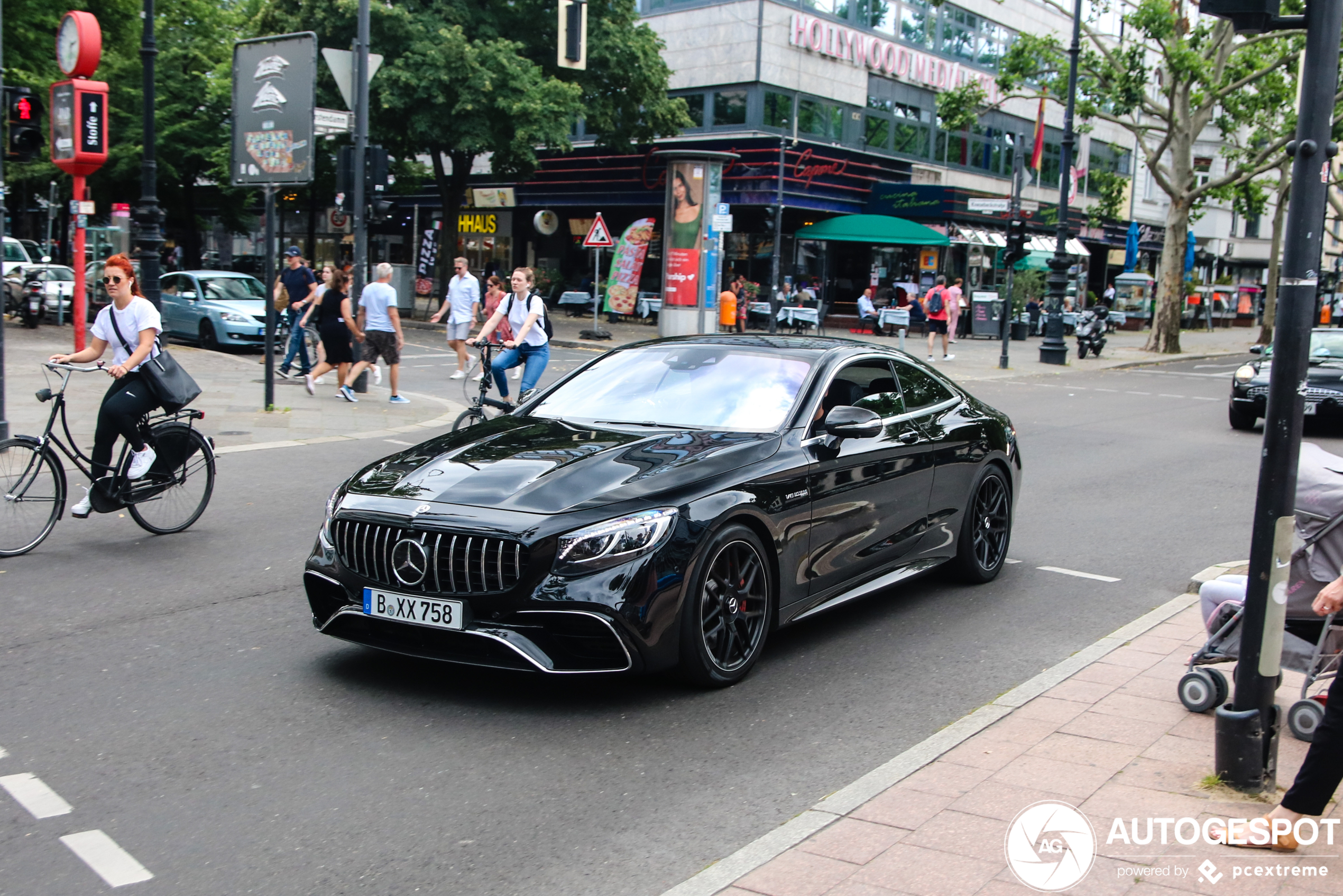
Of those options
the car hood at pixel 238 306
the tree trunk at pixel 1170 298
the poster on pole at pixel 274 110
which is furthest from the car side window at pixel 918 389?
the tree trunk at pixel 1170 298

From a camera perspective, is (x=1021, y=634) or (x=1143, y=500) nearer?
(x=1021, y=634)

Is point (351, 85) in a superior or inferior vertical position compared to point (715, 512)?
superior

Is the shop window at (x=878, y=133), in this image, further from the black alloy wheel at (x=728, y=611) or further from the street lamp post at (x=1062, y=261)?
the black alloy wheel at (x=728, y=611)

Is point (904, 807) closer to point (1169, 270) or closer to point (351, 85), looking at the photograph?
point (351, 85)

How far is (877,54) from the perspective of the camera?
4109 centimetres

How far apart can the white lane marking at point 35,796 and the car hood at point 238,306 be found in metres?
20.3

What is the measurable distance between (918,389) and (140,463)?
492 centimetres

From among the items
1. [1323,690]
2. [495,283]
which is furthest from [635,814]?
[495,283]

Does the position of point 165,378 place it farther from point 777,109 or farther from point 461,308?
point 777,109

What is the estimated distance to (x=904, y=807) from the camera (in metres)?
3.99

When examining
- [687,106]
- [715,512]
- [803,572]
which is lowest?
[803,572]

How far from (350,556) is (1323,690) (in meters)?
A: 4.01

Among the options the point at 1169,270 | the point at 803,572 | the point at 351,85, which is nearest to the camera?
the point at 803,572

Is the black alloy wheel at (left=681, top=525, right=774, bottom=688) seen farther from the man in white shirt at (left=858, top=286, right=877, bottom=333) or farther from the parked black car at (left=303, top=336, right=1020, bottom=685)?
the man in white shirt at (left=858, top=286, right=877, bottom=333)
